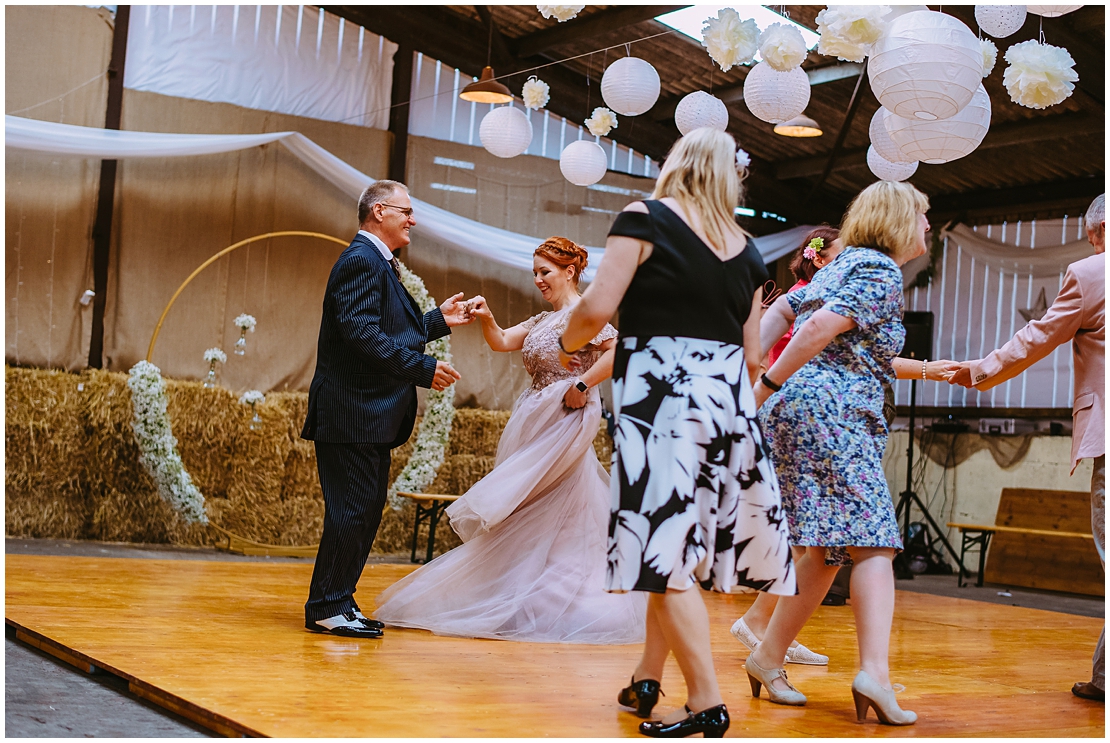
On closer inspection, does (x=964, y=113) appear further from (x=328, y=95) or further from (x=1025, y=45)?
(x=328, y=95)

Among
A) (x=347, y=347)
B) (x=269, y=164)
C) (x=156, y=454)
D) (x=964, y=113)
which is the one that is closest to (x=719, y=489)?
(x=347, y=347)

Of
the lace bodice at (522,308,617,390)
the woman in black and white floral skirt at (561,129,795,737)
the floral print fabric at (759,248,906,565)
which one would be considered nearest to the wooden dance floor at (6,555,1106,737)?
the woman in black and white floral skirt at (561,129,795,737)

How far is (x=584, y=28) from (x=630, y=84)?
2803mm

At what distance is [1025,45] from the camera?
4176 mm

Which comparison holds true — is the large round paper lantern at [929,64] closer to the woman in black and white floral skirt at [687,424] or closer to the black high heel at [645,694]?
the woman in black and white floral skirt at [687,424]

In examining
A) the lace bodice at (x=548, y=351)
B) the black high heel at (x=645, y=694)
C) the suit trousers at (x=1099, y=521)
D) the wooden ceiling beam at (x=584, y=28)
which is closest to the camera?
the black high heel at (x=645, y=694)

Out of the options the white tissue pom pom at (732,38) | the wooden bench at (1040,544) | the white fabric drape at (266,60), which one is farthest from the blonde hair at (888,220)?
the white fabric drape at (266,60)

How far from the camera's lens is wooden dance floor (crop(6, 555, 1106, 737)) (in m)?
2.38

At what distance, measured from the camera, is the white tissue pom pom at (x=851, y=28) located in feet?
13.4

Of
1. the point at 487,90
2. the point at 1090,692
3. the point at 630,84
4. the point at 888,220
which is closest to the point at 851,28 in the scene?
the point at 888,220

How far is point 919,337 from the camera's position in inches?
348

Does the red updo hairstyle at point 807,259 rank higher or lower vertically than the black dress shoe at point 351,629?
higher

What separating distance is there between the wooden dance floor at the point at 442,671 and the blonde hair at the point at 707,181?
1.15 m

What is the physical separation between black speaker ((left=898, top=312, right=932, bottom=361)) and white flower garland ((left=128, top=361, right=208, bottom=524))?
18.5ft
